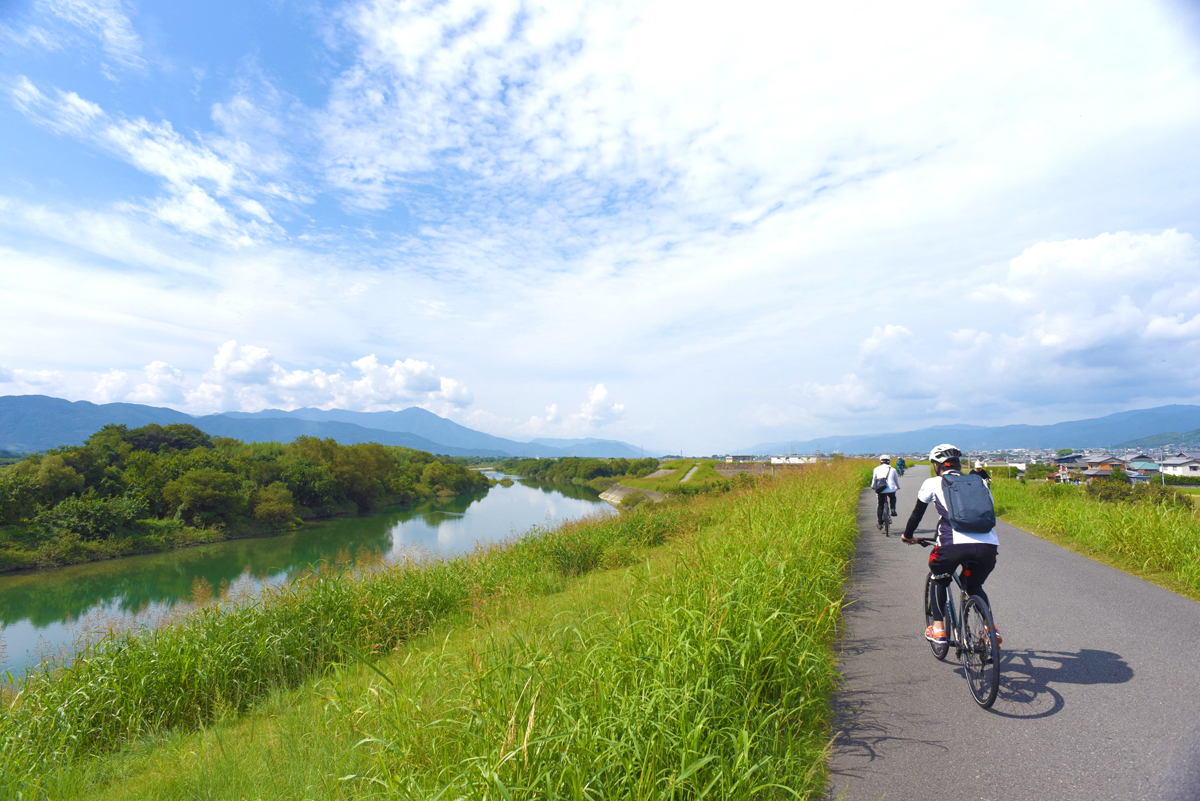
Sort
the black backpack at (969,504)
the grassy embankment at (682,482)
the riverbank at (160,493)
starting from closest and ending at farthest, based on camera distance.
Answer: the black backpack at (969,504)
the riverbank at (160,493)
the grassy embankment at (682,482)

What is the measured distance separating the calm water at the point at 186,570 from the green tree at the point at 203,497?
4.51m

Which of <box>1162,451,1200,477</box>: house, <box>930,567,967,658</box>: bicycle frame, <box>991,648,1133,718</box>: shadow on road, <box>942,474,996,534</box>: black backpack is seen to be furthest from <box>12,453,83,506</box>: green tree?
<box>1162,451,1200,477</box>: house

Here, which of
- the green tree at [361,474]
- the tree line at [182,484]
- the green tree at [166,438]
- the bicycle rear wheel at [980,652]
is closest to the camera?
the bicycle rear wheel at [980,652]

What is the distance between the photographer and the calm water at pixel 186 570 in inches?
573

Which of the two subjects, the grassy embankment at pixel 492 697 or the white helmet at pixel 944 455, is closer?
the grassy embankment at pixel 492 697

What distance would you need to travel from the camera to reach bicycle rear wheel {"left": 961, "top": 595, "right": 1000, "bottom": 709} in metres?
3.21

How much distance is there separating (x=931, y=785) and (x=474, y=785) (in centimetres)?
227

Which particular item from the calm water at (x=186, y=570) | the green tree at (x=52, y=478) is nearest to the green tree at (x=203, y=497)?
the calm water at (x=186, y=570)

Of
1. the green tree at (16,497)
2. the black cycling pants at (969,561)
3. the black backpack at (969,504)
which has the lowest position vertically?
the green tree at (16,497)

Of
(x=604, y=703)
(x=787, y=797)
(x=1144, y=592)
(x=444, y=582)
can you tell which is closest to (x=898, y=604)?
(x=1144, y=592)

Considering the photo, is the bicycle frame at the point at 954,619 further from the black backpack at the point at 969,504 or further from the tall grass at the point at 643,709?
the tall grass at the point at 643,709

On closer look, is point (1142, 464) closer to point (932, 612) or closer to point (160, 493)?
point (932, 612)

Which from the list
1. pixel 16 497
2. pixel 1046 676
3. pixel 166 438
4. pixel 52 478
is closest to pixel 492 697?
pixel 1046 676

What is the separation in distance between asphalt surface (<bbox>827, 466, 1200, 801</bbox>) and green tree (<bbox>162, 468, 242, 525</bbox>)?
169 feet
